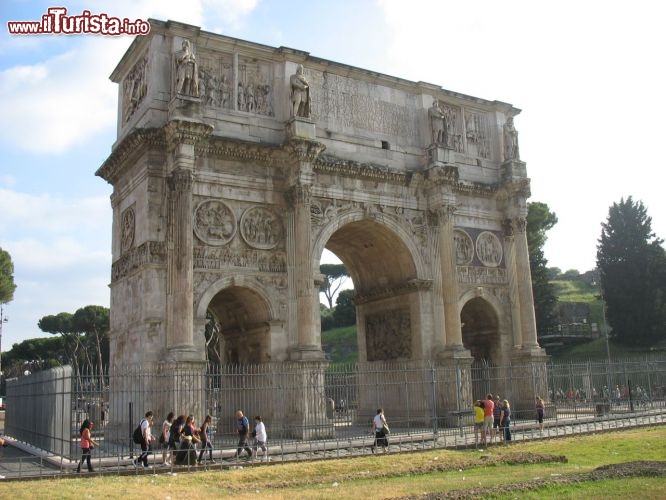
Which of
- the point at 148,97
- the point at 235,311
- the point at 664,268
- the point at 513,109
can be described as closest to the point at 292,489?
the point at 235,311

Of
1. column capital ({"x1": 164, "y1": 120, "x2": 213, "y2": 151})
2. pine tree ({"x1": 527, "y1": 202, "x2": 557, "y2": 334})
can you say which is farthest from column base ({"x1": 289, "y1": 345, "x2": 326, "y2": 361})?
pine tree ({"x1": 527, "y1": 202, "x2": 557, "y2": 334})

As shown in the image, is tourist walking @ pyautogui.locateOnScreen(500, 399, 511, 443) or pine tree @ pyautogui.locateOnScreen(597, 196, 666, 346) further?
pine tree @ pyautogui.locateOnScreen(597, 196, 666, 346)

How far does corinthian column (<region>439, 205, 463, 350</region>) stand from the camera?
2275 cm

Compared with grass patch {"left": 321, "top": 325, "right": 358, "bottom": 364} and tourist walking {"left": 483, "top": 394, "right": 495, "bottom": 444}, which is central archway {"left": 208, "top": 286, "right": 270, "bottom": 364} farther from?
grass patch {"left": 321, "top": 325, "right": 358, "bottom": 364}

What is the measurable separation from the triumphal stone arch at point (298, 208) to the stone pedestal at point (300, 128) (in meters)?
0.07

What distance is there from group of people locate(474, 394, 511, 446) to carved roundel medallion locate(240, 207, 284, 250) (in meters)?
7.46

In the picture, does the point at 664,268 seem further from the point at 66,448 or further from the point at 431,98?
the point at 66,448

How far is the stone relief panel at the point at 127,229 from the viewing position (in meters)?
20.7

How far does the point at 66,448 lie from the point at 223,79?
37.0ft

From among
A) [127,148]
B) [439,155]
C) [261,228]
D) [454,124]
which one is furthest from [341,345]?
[127,148]

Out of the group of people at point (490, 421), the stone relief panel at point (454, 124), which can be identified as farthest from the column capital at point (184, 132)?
the group of people at point (490, 421)

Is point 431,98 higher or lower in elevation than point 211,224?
higher

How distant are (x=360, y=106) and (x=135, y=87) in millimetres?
7244

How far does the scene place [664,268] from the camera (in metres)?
46.8
